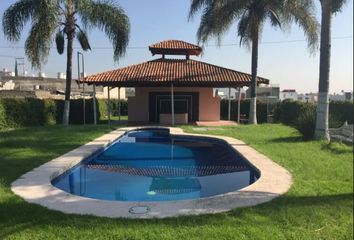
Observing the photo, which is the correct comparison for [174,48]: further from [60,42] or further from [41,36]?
[41,36]

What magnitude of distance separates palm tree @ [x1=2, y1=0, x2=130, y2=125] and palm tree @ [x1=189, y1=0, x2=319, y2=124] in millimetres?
5232

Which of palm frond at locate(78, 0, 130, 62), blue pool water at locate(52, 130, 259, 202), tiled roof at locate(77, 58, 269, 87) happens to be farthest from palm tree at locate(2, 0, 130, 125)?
blue pool water at locate(52, 130, 259, 202)

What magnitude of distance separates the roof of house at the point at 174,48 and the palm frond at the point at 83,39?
4.85m

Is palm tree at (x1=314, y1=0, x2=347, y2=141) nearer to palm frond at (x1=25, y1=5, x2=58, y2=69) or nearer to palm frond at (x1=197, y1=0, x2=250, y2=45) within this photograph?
palm frond at (x1=197, y1=0, x2=250, y2=45)

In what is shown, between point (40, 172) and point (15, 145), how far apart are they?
415 centimetres

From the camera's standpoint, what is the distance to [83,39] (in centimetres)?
1823

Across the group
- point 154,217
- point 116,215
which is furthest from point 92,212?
point 154,217

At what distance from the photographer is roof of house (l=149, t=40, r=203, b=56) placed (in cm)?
2066

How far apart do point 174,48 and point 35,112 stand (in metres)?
11.1

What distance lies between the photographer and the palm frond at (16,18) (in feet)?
45.5

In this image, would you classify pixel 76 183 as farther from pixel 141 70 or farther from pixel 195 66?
pixel 195 66

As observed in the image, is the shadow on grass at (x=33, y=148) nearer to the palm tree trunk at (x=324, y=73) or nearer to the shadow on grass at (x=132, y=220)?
the shadow on grass at (x=132, y=220)

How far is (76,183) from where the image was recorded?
6652 mm

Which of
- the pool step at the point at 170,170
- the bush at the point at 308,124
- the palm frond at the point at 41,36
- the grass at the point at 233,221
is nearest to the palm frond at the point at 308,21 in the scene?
the bush at the point at 308,124
